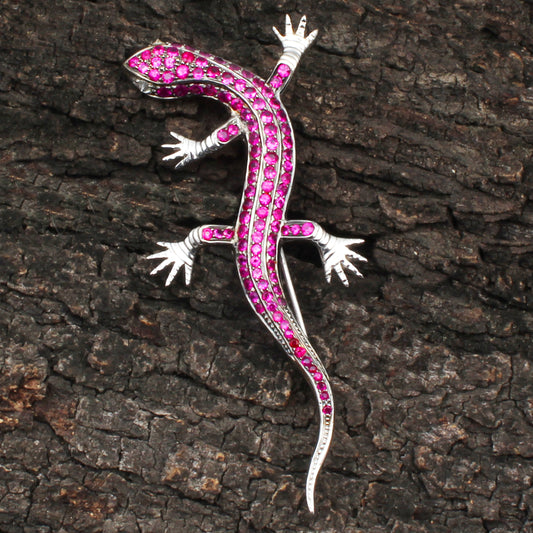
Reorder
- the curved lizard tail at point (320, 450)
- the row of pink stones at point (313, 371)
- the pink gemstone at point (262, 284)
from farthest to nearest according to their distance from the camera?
the pink gemstone at point (262, 284) < the row of pink stones at point (313, 371) < the curved lizard tail at point (320, 450)

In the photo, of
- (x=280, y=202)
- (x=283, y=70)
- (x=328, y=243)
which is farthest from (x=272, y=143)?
(x=328, y=243)

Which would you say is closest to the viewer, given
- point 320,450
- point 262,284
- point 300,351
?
point 320,450

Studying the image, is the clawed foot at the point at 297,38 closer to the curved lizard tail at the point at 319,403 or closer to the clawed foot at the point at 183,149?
the clawed foot at the point at 183,149

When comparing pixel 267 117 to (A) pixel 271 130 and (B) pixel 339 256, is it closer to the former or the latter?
(A) pixel 271 130

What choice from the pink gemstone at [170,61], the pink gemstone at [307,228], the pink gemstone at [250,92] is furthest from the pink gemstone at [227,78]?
the pink gemstone at [307,228]

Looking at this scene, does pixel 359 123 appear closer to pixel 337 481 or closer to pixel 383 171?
pixel 383 171
